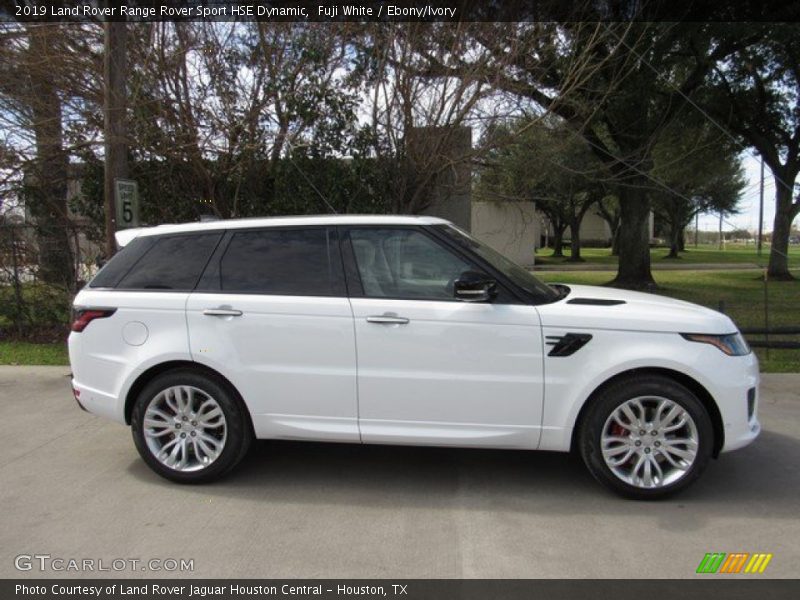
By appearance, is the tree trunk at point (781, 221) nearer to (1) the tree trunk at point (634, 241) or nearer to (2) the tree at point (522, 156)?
(1) the tree trunk at point (634, 241)

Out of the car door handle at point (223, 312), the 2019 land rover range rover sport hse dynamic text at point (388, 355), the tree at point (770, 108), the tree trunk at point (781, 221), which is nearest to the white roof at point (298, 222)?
the 2019 land rover range rover sport hse dynamic text at point (388, 355)

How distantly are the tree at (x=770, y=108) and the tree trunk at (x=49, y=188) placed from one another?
1507cm

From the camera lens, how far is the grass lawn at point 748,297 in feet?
27.7

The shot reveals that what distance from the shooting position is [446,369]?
405cm

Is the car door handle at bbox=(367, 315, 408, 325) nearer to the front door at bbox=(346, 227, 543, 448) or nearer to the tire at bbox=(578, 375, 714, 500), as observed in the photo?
the front door at bbox=(346, 227, 543, 448)

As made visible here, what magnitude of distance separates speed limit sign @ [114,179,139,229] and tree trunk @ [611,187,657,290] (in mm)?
13956

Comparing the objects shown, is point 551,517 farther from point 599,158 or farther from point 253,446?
point 599,158

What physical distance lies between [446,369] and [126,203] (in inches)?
224

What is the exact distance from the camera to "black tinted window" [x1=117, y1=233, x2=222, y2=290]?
4500mm

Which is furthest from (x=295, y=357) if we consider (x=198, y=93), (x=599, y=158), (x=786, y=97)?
(x=786, y=97)

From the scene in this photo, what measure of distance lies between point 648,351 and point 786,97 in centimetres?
2138

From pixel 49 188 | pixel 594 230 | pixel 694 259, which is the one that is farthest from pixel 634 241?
pixel 594 230
